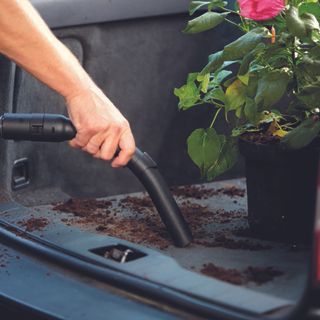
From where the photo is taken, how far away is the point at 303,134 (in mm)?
1979

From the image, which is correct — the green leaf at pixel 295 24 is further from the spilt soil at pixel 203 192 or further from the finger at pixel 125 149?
the spilt soil at pixel 203 192

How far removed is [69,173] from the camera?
271cm

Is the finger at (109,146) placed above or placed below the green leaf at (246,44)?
below

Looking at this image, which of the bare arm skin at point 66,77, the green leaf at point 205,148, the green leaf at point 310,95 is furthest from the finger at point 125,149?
the green leaf at point 310,95

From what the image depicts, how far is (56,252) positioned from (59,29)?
0.80 metres

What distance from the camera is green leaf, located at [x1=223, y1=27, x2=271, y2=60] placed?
206 centimetres

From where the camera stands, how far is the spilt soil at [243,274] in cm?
173

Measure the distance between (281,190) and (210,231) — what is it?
172 mm

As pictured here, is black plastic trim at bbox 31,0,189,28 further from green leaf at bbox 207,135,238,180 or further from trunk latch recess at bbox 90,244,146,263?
trunk latch recess at bbox 90,244,146,263

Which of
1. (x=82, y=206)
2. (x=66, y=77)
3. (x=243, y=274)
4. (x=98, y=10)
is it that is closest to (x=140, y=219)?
(x=82, y=206)

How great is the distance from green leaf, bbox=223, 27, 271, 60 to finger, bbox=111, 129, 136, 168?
0.25 meters

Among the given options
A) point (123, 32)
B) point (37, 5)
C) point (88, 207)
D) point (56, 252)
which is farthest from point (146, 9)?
point (56, 252)

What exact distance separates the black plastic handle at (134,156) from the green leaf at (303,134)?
26 centimetres

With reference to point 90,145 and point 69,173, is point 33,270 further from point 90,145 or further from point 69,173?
point 69,173
